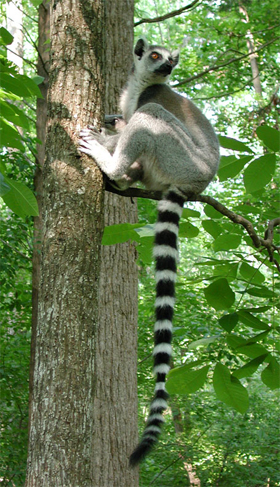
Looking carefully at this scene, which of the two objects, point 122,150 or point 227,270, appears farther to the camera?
point 122,150

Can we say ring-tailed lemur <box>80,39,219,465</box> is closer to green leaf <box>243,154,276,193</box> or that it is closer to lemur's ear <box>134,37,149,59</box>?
lemur's ear <box>134,37,149,59</box>

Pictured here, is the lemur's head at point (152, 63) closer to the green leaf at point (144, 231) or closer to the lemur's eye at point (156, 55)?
the lemur's eye at point (156, 55)


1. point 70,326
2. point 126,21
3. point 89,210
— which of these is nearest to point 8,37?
point 89,210

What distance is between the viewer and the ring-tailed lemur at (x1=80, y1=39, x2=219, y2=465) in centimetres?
264

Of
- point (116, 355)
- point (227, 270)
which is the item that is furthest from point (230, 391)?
point (116, 355)

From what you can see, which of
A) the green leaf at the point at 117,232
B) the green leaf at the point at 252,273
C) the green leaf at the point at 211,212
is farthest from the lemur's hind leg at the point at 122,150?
the green leaf at the point at 252,273

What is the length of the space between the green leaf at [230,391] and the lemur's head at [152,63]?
113 inches

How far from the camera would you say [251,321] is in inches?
104

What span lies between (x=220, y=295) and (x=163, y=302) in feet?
1.39

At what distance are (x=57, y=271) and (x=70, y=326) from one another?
261 mm

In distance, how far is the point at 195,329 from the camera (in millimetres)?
6410

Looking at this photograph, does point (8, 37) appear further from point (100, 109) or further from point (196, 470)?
point (196, 470)

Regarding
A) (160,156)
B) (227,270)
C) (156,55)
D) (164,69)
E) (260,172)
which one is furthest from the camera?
(156,55)

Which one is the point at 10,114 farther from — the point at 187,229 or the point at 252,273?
the point at 252,273
